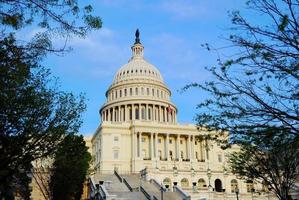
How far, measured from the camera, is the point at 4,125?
2641 cm

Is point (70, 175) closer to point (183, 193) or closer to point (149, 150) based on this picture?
point (183, 193)

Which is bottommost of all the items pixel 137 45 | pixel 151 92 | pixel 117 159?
pixel 117 159

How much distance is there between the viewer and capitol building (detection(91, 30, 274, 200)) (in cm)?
6116

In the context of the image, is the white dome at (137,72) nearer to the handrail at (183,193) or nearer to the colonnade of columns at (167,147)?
the colonnade of columns at (167,147)

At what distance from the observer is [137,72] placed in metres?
119

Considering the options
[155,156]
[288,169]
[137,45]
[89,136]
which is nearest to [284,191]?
[288,169]

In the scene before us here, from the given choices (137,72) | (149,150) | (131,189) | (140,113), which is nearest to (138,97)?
(140,113)

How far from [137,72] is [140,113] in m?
13.9

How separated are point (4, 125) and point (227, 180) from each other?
57.9 metres

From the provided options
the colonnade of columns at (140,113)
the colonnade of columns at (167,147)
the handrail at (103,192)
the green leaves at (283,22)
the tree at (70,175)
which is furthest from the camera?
the colonnade of columns at (140,113)

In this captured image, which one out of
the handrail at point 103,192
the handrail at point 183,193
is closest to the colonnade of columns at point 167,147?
the handrail at point 183,193

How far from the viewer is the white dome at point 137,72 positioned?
11794cm

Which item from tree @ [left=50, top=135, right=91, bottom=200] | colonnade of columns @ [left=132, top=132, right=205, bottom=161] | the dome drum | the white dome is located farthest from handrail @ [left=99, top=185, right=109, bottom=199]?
the white dome

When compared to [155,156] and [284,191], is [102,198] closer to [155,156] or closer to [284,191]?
[284,191]
